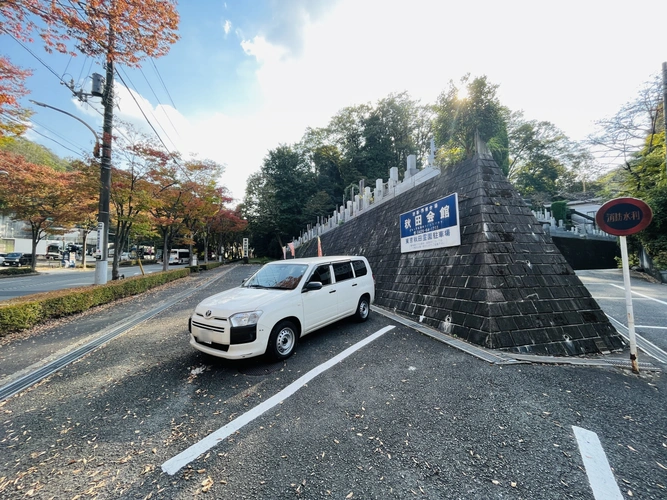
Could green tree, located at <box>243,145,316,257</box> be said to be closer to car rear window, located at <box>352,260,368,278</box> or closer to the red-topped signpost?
car rear window, located at <box>352,260,368,278</box>

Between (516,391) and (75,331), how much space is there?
8.40 meters

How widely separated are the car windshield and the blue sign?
138 inches

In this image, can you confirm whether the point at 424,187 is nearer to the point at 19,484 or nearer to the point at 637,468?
the point at 637,468

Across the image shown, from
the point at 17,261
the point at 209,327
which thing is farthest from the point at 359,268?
the point at 17,261

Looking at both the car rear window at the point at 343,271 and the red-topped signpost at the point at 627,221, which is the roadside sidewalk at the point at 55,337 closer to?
the car rear window at the point at 343,271

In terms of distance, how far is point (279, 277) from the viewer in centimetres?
484

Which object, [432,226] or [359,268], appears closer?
[359,268]

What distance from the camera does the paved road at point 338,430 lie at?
198cm

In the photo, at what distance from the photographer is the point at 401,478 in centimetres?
203

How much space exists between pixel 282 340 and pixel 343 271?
2019 mm

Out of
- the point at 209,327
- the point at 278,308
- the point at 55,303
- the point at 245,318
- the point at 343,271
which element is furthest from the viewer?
the point at 55,303

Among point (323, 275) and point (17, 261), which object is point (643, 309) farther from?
point (17, 261)

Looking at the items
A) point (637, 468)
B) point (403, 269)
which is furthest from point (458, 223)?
point (637, 468)

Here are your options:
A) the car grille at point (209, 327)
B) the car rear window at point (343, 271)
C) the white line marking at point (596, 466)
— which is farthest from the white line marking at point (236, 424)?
the white line marking at point (596, 466)
